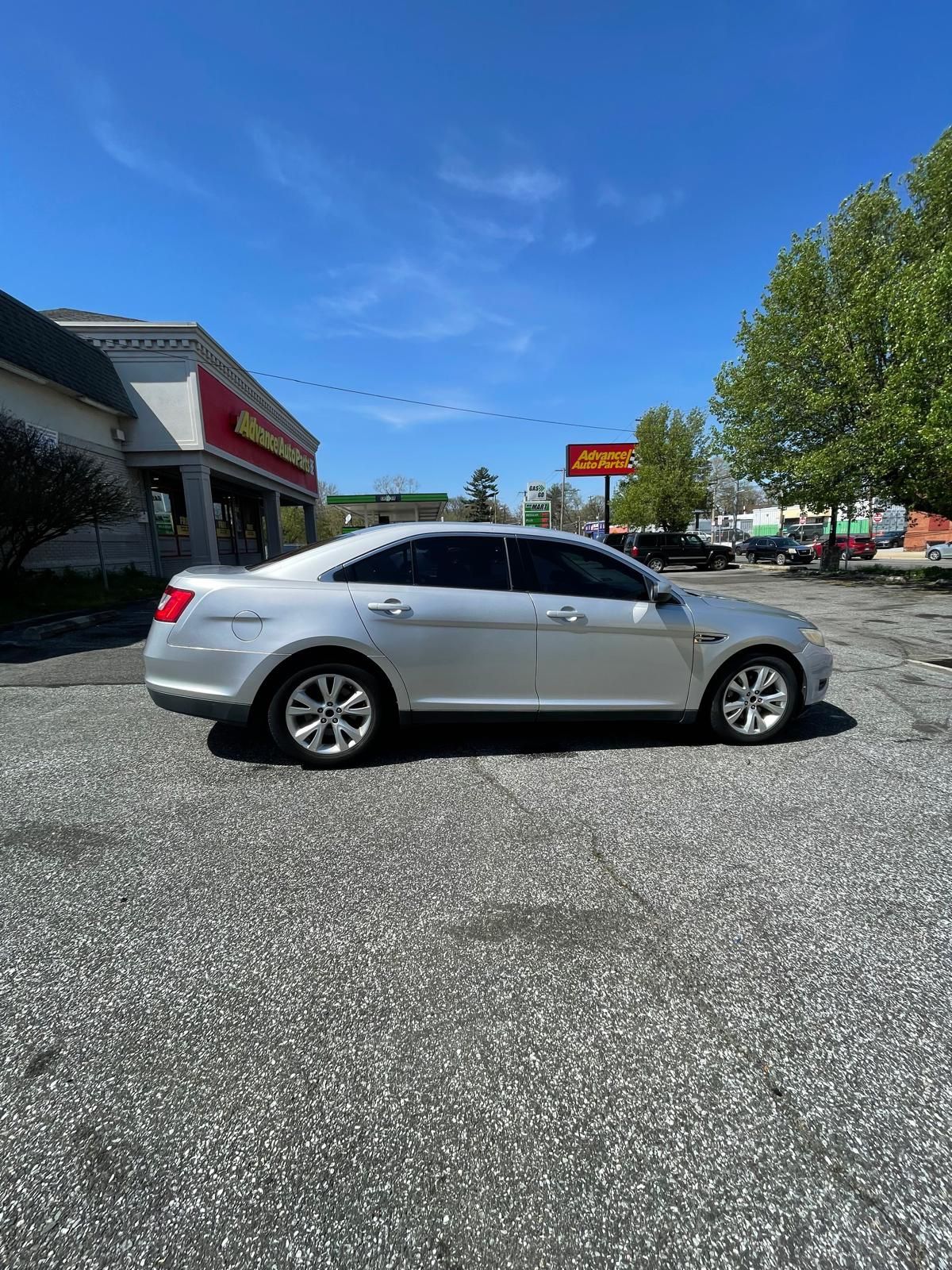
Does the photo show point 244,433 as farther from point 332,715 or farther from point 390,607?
point 332,715

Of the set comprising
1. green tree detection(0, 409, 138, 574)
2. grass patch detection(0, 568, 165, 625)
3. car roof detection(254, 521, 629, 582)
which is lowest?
grass patch detection(0, 568, 165, 625)

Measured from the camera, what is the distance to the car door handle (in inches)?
147

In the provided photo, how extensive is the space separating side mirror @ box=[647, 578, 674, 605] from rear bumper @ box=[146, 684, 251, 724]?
9.34 ft

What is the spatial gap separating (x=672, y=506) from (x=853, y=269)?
2231cm

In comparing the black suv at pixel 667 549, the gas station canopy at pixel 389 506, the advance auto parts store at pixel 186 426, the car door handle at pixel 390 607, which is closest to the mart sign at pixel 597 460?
the black suv at pixel 667 549

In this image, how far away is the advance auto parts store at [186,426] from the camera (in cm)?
1523

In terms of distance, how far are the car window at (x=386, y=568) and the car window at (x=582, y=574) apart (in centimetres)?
87

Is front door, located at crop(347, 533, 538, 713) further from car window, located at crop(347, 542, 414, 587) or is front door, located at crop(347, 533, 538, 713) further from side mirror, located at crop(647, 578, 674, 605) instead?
side mirror, located at crop(647, 578, 674, 605)

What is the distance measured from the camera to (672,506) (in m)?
38.6

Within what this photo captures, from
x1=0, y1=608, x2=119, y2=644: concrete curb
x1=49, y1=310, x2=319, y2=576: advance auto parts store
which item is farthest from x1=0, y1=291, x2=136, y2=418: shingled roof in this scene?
x1=0, y1=608, x2=119, y2=644: concrete curb

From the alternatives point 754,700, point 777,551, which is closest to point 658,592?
point 754,700

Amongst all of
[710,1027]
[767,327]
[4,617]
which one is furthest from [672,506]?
[710,1027]

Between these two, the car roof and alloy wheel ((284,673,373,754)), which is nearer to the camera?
alloy wheel ((284,673,373,754))

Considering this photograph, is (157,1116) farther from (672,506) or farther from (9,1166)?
(672,506)
